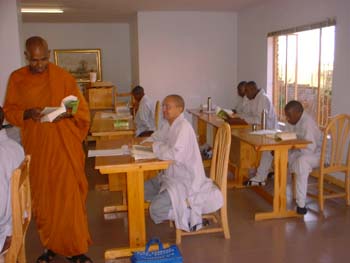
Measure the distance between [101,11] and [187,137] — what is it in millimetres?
4579

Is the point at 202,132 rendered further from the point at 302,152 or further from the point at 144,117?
the point at 302,152

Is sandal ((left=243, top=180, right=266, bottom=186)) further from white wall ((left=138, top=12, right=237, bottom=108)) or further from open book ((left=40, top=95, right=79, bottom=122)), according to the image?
white wall ((left=138, top=12, right=237, bottom=108))

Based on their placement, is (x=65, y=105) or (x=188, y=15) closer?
(x=65, y=105)

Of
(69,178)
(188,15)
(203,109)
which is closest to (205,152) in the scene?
(203,109)

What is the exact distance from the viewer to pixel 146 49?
22.7ft

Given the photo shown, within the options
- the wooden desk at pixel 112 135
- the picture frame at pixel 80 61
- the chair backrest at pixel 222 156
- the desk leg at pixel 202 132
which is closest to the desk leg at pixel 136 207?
the chair backrest at pixel 222 156

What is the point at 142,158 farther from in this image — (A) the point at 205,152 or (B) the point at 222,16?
(B) the point at 222,16

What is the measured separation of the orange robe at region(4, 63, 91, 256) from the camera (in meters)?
2.38

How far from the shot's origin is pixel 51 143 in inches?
93.6

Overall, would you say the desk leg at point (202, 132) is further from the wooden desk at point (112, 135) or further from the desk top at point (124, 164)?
the desk top at point (124, 164)

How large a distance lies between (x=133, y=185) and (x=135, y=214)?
218 mm

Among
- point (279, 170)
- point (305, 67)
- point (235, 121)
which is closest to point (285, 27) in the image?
point (305, 67)

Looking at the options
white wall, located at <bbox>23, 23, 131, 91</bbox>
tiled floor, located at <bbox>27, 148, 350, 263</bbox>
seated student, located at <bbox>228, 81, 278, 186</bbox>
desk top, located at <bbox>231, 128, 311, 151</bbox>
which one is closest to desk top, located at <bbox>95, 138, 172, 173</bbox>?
tiled floor, located at <bbox>27, 148, 350, 263</bbox>

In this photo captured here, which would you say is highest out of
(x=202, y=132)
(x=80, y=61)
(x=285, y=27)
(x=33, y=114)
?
(x=285, y=27)
